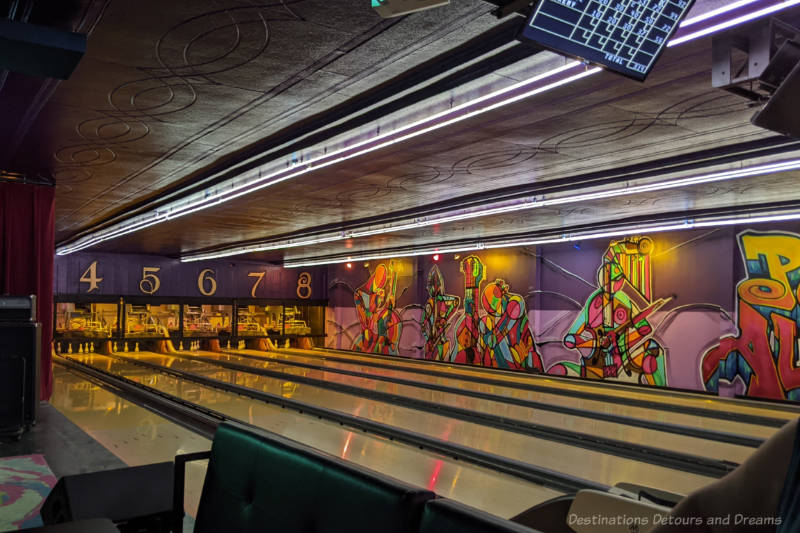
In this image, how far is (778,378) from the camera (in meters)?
11.0

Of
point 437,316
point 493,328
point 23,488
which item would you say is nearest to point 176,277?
point 437,316

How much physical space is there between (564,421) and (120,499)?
6.83 m

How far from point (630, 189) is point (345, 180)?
3.78 metres

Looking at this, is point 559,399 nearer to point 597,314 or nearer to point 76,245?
point 597,314

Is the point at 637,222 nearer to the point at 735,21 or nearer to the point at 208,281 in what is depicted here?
the point at 735,21

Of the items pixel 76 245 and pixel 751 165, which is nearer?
pixel 751 165

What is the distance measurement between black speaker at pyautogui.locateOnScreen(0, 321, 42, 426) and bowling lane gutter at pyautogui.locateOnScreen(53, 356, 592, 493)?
1924mm

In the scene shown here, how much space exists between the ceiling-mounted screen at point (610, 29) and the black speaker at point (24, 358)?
21.0 feet

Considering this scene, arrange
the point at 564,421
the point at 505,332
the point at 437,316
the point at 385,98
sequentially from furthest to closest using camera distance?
the point at 437,316 → the point at 505,332 → the point at 564,421 → the point at 385,98

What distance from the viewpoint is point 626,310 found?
13.5 metres

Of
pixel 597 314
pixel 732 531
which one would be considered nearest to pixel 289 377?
pixel 597 314

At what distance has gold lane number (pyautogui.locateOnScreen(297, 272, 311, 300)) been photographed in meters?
23.3

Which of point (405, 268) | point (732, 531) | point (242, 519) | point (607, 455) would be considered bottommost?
point (607, 455)

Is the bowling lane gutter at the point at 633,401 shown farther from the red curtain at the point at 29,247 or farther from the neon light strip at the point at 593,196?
the red curtain at the point at 29,247
